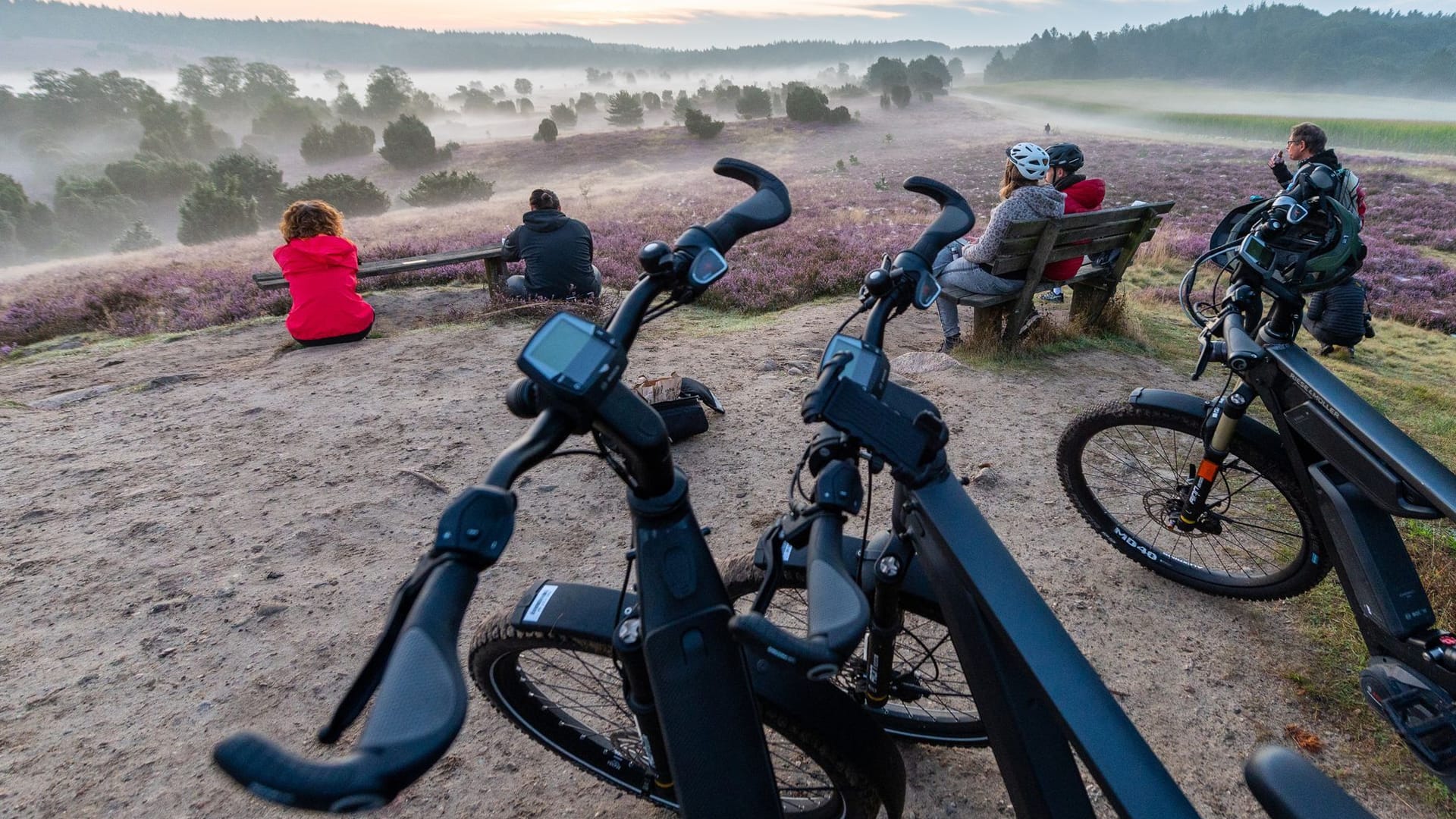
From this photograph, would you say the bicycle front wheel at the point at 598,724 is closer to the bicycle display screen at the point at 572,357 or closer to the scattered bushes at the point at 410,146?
the bicycle display screen at the point at 572,357

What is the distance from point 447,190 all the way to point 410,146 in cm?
1315

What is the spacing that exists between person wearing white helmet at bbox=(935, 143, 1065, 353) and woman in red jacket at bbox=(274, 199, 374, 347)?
6199 millimetres

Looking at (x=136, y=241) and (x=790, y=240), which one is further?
(x=136, y=241)

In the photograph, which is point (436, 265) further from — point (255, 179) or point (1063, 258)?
point (255, 179)

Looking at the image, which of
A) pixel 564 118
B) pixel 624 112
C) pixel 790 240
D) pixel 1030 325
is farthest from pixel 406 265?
pixel 564 118

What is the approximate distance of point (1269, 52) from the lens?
13062 centimetres

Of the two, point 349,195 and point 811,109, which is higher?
point 811,109

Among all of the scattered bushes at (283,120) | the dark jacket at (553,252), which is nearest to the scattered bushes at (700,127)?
the dark jacket at (553,252)

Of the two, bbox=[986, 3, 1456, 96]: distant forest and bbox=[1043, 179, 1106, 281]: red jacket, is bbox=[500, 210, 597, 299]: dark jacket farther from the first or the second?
bbox=[986, 3, 1456, 96]: distant forest

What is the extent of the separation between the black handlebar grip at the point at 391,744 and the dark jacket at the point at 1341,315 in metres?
9.37

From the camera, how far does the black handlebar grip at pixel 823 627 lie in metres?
1.01

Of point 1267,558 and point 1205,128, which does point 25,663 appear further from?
point 1205,128

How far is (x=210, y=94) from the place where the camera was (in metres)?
89.4

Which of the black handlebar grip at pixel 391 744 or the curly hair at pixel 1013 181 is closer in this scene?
the black handlebar grip at pixel 391 744
